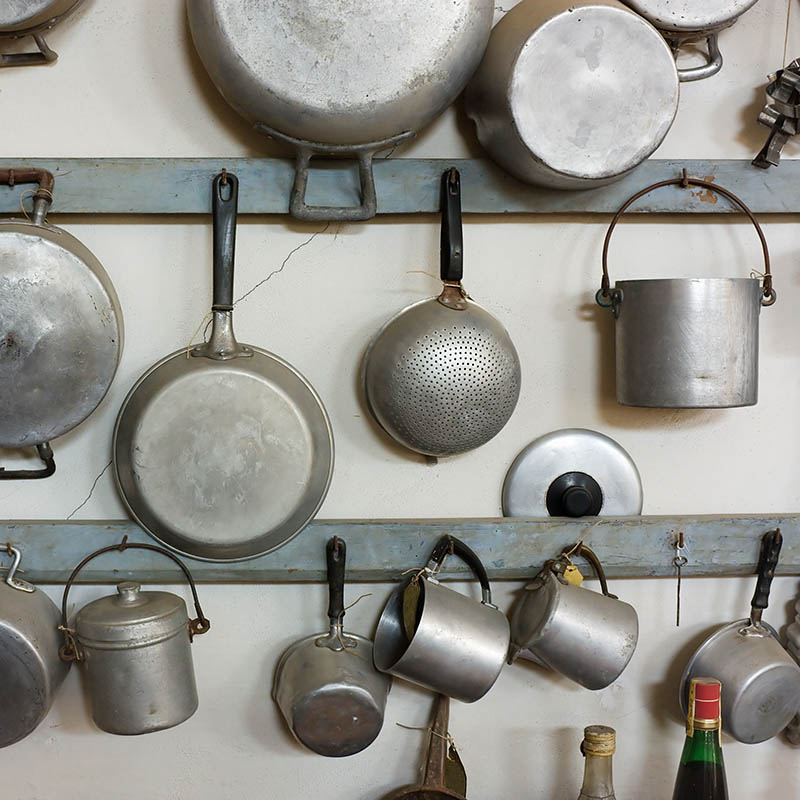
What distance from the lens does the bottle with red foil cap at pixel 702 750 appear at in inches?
44.1

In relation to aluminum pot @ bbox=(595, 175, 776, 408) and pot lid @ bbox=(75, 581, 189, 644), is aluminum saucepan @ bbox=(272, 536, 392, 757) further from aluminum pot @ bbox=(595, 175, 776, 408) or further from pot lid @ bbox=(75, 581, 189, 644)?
aluminum pot @ bbox=(595, 175, 776, 408)

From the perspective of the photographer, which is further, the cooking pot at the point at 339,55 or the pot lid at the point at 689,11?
the pot lid at the point at 689,11

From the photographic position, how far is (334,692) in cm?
116

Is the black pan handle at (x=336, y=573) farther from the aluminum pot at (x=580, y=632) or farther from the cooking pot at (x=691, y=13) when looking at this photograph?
the cooking pot at (x=691, y=13)

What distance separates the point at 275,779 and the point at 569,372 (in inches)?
28.1

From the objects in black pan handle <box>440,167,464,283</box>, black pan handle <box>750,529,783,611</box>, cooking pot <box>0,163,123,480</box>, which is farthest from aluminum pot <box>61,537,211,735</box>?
black pan handle <box>750,529,783,611</box>

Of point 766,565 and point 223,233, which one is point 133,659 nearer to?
point 223,233

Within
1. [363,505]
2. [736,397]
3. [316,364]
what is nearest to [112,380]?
[316,364]

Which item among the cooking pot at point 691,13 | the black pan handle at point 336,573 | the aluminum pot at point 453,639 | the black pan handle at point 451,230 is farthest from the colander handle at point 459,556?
the cooking pot at point 691,13

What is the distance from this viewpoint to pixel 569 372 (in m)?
1.26

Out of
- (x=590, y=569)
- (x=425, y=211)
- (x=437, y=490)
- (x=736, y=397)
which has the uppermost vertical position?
(x=425, y=211)

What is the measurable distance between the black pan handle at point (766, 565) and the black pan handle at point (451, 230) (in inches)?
21.8

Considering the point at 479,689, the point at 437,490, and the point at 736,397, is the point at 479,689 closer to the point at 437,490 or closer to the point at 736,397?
the point at 437,490

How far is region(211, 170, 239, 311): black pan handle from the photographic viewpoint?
3.79 feet
